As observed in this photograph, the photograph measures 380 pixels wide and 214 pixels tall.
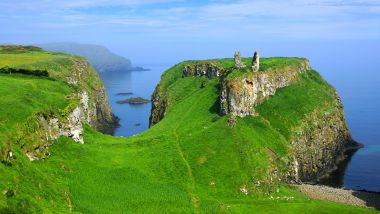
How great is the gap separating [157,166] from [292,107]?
51.8 m

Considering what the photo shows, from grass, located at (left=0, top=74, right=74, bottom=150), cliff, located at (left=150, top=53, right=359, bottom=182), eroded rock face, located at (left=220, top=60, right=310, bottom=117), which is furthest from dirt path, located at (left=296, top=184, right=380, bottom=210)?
grass, located at (left=0, top=74, right=74, bottom=150)

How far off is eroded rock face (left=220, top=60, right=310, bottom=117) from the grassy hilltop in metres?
2.64

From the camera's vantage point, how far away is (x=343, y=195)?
97062 mm

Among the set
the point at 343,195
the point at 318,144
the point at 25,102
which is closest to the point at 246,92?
the point at 318,144

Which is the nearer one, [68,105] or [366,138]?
[68,105]

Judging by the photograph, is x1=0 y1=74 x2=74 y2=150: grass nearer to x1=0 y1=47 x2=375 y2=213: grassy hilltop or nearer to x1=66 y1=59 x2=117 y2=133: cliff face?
x1=0 y1=47 x2=375 y2=213: grassy hilltop

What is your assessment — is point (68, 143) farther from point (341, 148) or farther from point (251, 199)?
point (341, 148)

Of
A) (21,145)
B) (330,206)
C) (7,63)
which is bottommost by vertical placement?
(330,206)

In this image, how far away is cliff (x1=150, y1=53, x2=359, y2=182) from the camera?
113 m

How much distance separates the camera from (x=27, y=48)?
648 ft

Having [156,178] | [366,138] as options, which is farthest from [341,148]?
[156,178]

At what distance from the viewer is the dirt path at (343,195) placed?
92688 mm

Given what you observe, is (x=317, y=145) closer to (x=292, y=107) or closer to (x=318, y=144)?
(x=318, y=144)

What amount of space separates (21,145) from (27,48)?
13626 cm
